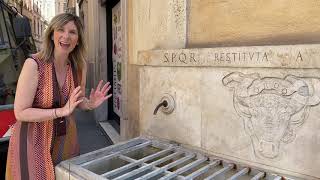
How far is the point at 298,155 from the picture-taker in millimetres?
2133

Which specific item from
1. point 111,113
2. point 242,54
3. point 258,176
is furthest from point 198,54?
point 111,113

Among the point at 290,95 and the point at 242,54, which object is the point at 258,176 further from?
the point at 242,54

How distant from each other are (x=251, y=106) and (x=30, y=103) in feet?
4.95

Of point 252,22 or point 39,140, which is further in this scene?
point 252,22

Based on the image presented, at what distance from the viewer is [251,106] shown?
92.6 inches

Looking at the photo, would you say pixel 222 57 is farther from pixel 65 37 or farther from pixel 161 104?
pixel 65 37

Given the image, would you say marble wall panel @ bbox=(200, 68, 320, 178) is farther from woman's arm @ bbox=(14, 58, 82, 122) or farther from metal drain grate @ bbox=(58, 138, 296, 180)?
woman's arm @ bbox=(14, 58, 82, 122)

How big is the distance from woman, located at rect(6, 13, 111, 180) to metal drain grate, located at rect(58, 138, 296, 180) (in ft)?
0.59

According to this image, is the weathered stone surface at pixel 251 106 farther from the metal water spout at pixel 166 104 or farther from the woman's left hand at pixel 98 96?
the woman's left hand at pixel 98 96

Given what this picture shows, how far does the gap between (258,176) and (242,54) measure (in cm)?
84

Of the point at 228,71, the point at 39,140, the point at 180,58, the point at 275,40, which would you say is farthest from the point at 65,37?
the point at 275,40

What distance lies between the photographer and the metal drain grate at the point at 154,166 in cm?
215

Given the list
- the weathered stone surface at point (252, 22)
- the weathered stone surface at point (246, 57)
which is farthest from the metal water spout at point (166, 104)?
the weathered stone surface at point (252, 22)

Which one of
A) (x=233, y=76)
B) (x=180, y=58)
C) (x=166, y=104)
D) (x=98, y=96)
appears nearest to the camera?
(x=233, y=76)
